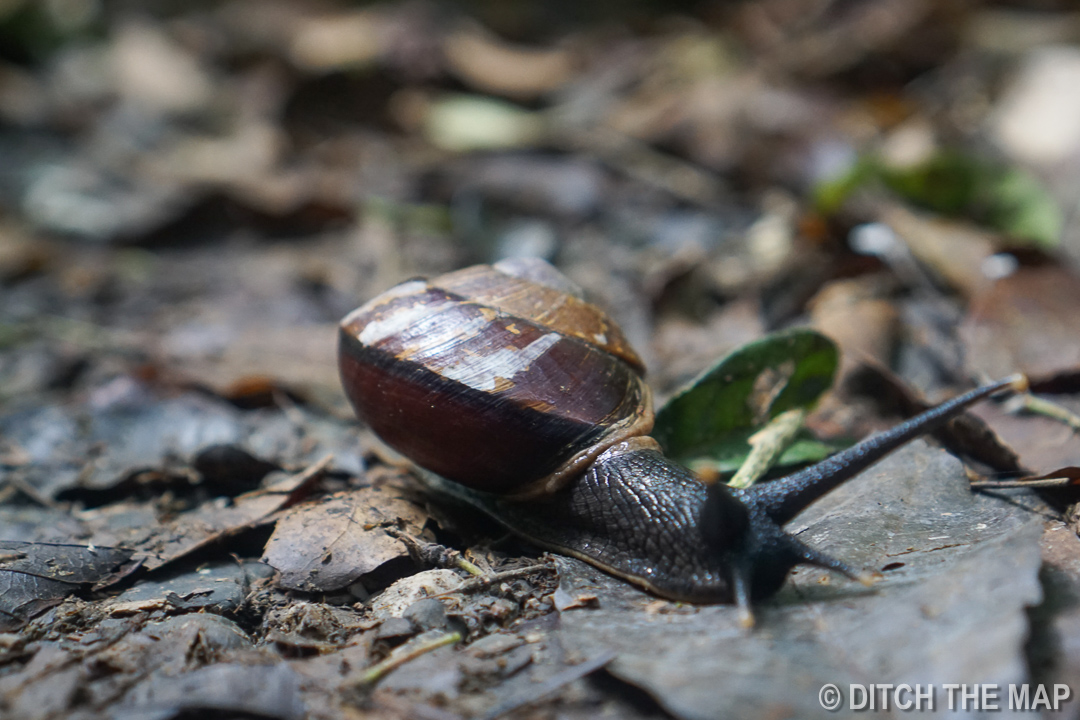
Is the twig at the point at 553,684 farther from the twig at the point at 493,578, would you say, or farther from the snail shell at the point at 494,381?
the snail shell at the point at 494,381

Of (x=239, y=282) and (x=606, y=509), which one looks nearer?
(x=606, y=509)

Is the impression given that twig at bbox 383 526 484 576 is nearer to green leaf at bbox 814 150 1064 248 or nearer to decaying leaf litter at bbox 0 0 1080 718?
decaying leaf litter at bbox 0 0 1080 718

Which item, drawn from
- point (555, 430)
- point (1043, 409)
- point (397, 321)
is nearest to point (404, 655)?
point (555, 430)

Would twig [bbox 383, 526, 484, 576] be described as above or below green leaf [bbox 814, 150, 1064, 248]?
below

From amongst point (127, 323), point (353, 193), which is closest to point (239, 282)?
point (127, 323)

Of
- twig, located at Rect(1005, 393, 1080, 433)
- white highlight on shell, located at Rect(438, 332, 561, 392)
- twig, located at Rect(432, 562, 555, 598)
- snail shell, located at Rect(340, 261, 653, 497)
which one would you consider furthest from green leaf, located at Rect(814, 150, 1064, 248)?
twig, located at Rect(432, 562, 555, 598)

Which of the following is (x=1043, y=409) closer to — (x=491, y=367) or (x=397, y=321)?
(x=491, y=367)

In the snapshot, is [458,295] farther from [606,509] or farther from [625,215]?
[625,215]

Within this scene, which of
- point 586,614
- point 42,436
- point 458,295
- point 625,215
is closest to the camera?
point 586,614
